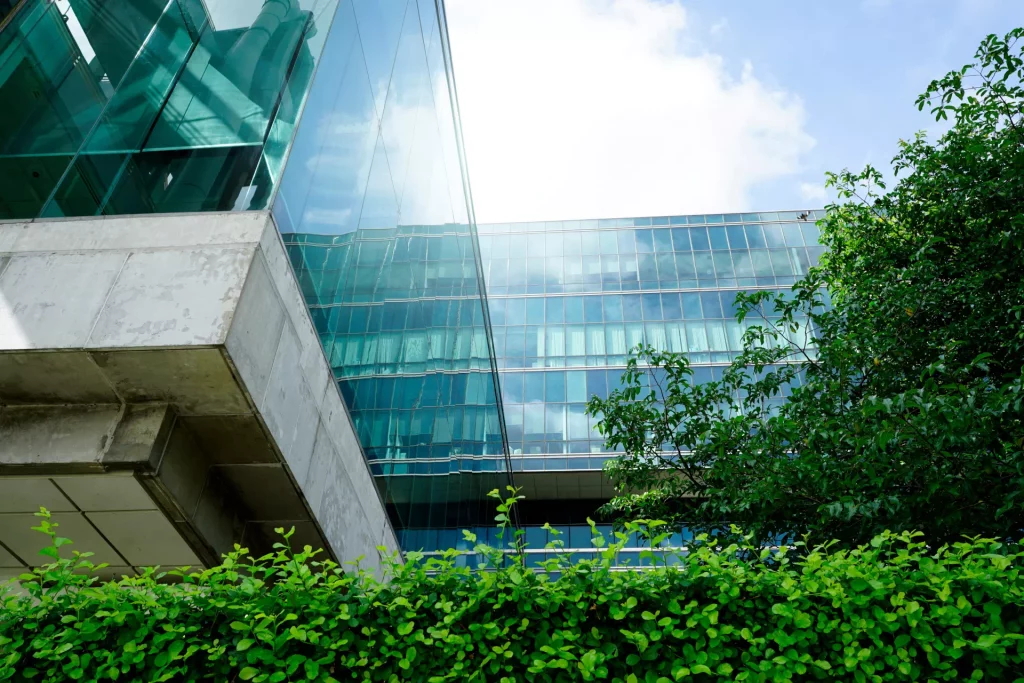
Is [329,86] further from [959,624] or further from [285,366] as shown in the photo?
[959,624]

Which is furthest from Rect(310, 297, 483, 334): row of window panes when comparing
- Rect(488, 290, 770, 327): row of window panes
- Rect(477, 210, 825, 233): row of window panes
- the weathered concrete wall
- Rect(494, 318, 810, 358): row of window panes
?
Rect(477, 210, 825, 233): row of window panes

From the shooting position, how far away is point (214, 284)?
5.77 meters

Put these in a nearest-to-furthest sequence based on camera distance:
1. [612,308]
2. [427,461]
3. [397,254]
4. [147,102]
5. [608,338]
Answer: [147,102] < [397,254] < [427,461] < [608,338] < [612,308]

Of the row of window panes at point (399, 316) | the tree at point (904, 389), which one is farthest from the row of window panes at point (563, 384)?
the tree at point (904, 389)

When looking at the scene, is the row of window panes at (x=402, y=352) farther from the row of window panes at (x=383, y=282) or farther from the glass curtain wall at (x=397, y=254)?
the row of window panes at (x=383, y=282)

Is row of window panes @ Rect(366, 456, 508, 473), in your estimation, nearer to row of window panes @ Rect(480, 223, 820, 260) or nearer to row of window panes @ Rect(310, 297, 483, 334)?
row of window panes @ Rect(310, 297, 483, 334)

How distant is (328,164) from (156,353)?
306 cm

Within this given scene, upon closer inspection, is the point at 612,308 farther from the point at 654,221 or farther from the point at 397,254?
the point at 397,254

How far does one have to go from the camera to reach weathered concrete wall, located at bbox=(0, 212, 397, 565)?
18.4ft

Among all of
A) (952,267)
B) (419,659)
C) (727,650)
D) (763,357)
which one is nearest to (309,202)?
(419,659)

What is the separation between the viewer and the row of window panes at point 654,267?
35969mm

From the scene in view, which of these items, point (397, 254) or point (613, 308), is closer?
point (397, 254)

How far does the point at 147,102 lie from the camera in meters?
6.82

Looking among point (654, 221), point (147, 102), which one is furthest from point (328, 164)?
point (654, 221)
